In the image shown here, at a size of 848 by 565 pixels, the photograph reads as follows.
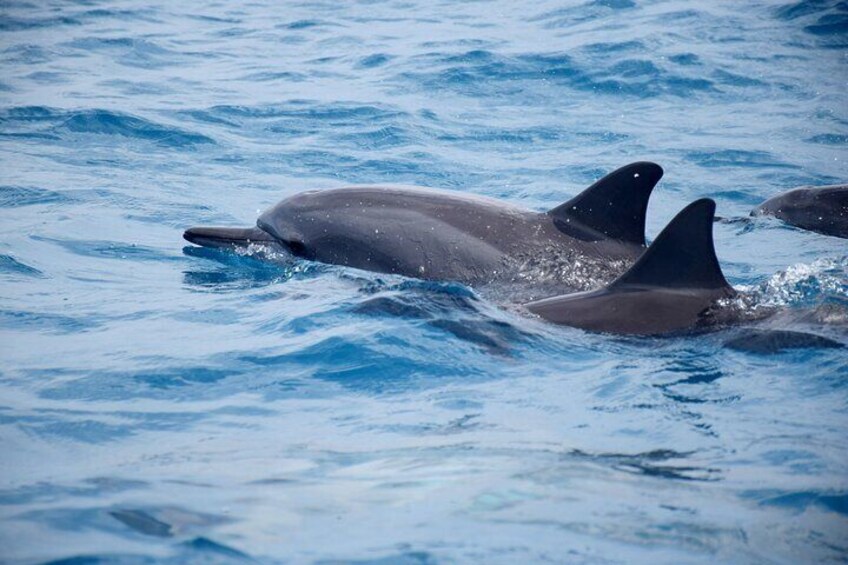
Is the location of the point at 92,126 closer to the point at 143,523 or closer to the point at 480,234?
the point at 480,234

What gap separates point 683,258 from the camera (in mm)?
8281

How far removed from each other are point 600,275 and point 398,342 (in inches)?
87.5

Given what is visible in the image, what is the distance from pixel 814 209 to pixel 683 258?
5.72 meters

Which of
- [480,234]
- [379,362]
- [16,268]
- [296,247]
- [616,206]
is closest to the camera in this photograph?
[379,362]

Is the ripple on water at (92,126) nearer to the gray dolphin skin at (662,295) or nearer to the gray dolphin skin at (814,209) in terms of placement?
the gray dolphin skin at (814,209)

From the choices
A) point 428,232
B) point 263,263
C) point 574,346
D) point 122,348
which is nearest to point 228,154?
point 263,263

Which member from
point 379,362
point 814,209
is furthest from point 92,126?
point 379,362

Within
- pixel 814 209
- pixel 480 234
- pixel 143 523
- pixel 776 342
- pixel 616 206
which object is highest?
pixel 616 206

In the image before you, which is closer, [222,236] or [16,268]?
[16,268]

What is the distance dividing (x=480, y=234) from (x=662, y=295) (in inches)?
84.1

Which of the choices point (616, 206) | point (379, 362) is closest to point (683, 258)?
point (616, 206)

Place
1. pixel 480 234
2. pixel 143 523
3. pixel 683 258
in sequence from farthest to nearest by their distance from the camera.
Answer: pixel 480 234, pixel 683 258, pixel 143 523

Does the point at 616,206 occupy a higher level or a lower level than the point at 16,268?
higher

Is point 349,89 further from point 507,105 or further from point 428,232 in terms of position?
point 428,232
